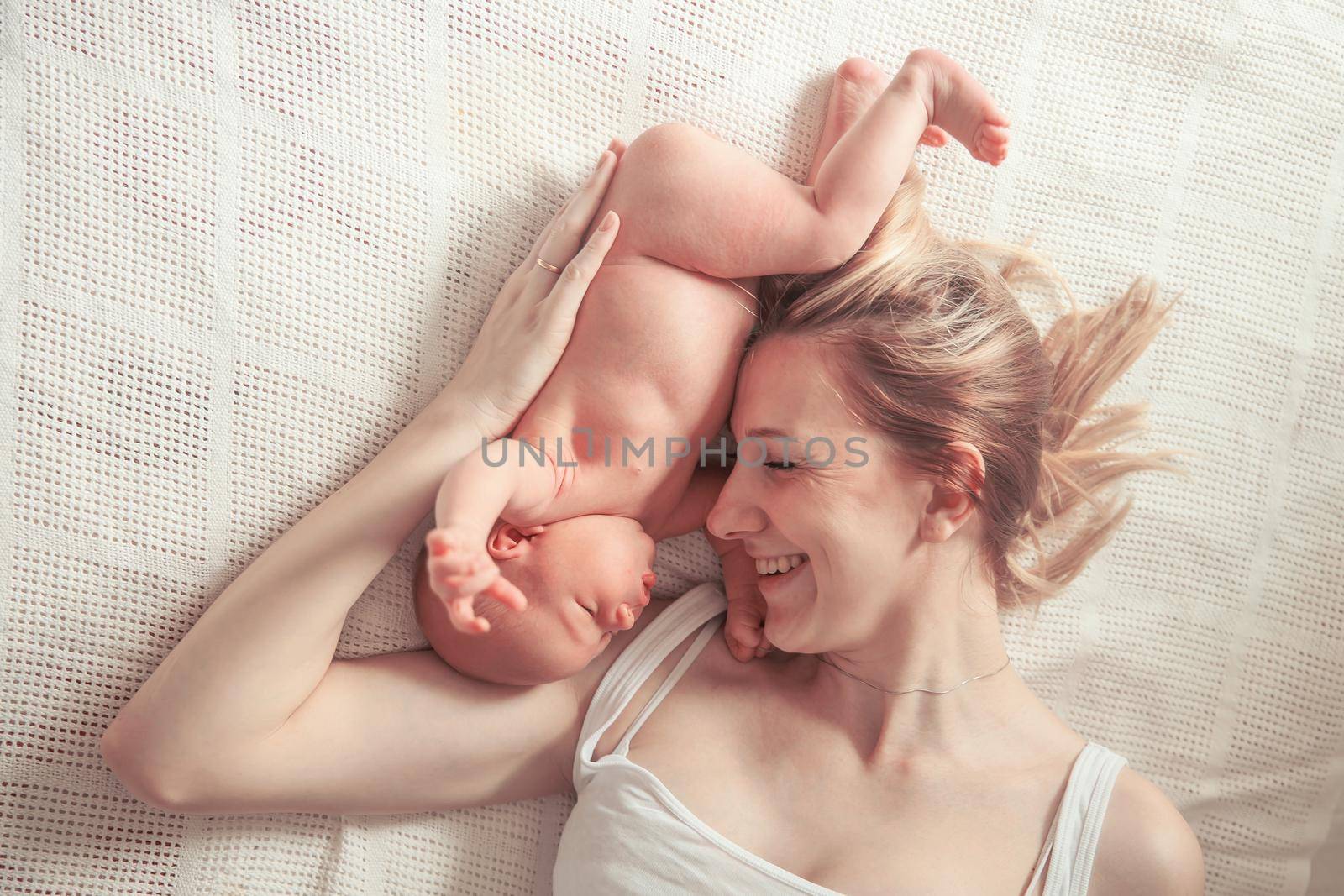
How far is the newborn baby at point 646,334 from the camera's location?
1.27 m

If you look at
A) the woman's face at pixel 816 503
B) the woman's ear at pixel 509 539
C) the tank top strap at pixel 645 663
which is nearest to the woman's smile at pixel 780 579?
the woman's face at pixel 816 503

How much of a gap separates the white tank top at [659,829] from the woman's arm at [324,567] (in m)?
0.41

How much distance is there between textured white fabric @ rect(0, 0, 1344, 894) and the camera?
49.8 inches

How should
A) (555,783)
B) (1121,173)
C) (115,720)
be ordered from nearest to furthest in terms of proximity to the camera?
(115,720) → (555,783) → (1121,173)

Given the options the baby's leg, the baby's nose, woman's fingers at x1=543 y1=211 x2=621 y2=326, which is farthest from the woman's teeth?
the baby's leg

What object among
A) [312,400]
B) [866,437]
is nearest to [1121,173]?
[866,437]

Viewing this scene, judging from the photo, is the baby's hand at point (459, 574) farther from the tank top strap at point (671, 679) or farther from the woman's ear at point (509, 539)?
the tank top strap at point (671, 679)

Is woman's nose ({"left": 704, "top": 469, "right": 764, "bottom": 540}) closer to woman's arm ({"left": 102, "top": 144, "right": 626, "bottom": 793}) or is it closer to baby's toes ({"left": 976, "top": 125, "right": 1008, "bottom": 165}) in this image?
woman's arm ({"left": 102, "top": 144, "right": 626, "bottom": 793})

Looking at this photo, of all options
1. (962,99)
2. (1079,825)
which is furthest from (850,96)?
(1079,825)

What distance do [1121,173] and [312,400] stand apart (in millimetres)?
1408

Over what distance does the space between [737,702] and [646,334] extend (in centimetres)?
61

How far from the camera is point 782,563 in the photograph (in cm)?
140

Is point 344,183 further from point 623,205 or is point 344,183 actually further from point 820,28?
point 820,28

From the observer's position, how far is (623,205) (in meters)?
1.31
